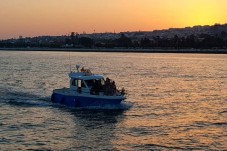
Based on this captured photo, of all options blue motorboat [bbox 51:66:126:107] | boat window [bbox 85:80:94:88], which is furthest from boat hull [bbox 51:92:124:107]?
boat window [bbox 85:80:94:88]

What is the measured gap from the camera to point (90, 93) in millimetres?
39125

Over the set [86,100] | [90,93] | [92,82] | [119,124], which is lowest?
[119,124]

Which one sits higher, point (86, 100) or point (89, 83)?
point (89, 83)

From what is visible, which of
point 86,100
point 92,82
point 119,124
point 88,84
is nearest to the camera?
point 119,124

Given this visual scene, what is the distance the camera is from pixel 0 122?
3256cm

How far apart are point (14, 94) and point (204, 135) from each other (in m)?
25.3

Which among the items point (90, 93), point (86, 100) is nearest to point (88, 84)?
point (90, 93)

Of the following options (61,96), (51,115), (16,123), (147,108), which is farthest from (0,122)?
(147,108)

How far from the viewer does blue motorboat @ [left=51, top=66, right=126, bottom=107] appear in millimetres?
38344

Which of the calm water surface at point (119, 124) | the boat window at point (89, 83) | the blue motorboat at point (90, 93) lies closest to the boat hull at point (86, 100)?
the blue motorboat at point (90, 93)

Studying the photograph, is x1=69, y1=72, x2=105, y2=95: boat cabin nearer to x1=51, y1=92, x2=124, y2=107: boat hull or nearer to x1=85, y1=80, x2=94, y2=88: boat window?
x1=85, y1=80, x2=94, y2=88: boat window

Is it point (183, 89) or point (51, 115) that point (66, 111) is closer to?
point (51, 115)

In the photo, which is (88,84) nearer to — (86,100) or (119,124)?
(86,100)

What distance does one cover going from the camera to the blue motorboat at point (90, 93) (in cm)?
3834
